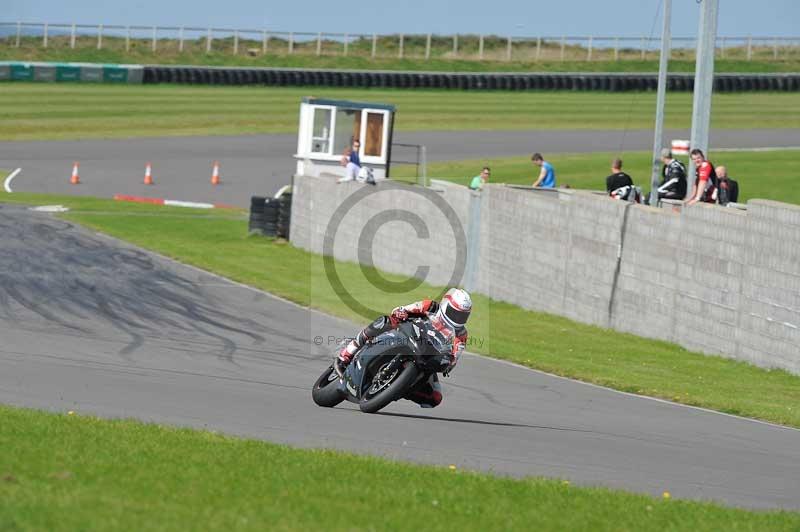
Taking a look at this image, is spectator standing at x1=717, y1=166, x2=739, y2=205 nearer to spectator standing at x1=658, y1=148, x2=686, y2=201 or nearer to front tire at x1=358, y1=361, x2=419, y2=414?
spectator standing at x1=658, y1=148, x2=686, y2=201

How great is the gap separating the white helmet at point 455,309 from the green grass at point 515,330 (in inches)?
164

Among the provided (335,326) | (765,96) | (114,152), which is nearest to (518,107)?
(765,96)

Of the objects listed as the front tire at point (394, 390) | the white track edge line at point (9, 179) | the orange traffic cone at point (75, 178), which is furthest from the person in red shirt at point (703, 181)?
the orange traffic cone at point (75, 178)

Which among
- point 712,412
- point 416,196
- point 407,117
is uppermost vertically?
point 407,117

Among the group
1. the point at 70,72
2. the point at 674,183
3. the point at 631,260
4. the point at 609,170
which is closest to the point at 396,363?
the point at 631,260

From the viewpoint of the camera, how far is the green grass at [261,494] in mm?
6727

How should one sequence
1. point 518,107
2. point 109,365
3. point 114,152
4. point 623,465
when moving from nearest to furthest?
point 623,465
point 109,365
point 114,152
point 518,107

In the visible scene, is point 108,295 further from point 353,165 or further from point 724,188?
point 353,165

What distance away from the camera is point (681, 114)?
58312 mm

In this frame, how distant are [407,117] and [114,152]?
1432 cm

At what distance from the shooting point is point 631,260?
65.2 ft

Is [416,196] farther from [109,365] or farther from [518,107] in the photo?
[518,107]

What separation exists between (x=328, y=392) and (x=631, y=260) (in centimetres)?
935
